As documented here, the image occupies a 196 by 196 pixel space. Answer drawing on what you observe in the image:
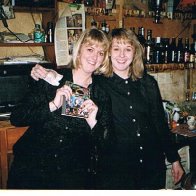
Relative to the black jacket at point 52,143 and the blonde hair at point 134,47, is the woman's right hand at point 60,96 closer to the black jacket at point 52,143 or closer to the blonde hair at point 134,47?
the black jacket at point 52,143

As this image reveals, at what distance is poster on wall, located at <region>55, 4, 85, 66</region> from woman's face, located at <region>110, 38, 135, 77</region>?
42.0 inches

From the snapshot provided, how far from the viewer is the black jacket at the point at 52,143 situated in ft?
5.47

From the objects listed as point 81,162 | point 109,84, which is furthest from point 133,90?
point 81,162

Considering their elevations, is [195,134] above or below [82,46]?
below

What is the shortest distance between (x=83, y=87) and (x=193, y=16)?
2.35 metres

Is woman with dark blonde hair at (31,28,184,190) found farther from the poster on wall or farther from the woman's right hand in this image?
the poster on wall

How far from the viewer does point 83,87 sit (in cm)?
173

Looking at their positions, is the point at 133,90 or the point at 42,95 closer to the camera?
the point at 42,95

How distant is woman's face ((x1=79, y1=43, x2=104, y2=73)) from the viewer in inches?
70.1

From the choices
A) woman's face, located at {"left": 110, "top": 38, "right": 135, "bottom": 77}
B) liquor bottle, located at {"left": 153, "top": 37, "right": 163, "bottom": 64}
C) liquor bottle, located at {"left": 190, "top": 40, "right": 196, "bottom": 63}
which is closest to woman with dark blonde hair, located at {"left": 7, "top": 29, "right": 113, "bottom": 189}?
woman's face, located at {"left": 110, "top": 38, "right": 135, "bottom": 77}

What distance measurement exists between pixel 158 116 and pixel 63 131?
74 cm

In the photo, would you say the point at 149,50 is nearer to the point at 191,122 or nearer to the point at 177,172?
the point at 191,122

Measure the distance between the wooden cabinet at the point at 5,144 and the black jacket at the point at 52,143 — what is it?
0.91 meters
